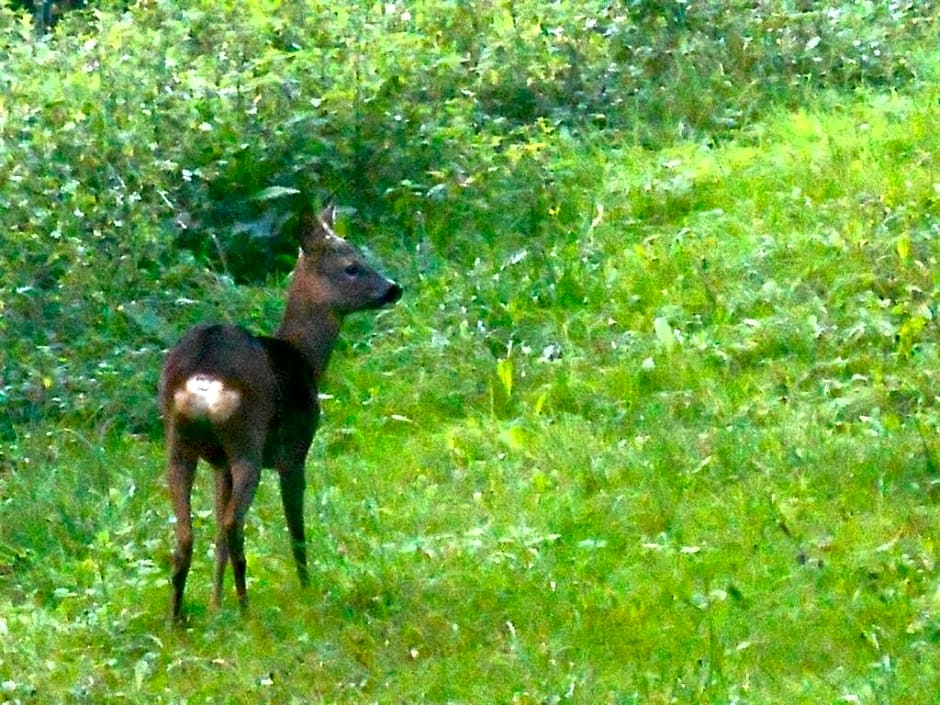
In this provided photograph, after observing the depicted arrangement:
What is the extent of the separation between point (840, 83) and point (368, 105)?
2.86 m

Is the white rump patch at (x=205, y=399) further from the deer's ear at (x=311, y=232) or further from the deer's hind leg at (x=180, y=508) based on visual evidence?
the deer's ear at (x=311, y=232)


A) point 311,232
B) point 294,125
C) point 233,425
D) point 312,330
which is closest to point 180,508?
point 233,425

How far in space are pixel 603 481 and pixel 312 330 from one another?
1.31 m

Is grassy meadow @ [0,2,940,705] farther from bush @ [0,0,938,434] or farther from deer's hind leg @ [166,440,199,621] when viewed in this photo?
deer's hind leg @ [166,440,199,621]

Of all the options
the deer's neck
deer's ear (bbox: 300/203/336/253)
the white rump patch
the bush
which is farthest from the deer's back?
the bush

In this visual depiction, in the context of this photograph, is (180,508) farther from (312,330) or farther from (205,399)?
(312,330)

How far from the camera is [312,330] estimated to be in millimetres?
7746

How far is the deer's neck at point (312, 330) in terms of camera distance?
7.69 m

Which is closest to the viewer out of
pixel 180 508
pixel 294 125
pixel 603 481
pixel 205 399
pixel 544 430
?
pixel 205 399

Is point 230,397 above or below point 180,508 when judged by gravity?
above

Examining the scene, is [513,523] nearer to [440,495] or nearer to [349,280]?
[440,495]

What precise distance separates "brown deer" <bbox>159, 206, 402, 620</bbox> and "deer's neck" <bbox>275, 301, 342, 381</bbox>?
156 mm

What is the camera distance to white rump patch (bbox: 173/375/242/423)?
6594 millimetres

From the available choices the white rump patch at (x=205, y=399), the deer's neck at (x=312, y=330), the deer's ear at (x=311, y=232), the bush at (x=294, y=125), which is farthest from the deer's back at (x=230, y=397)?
the bush at (x=294, y=125)
